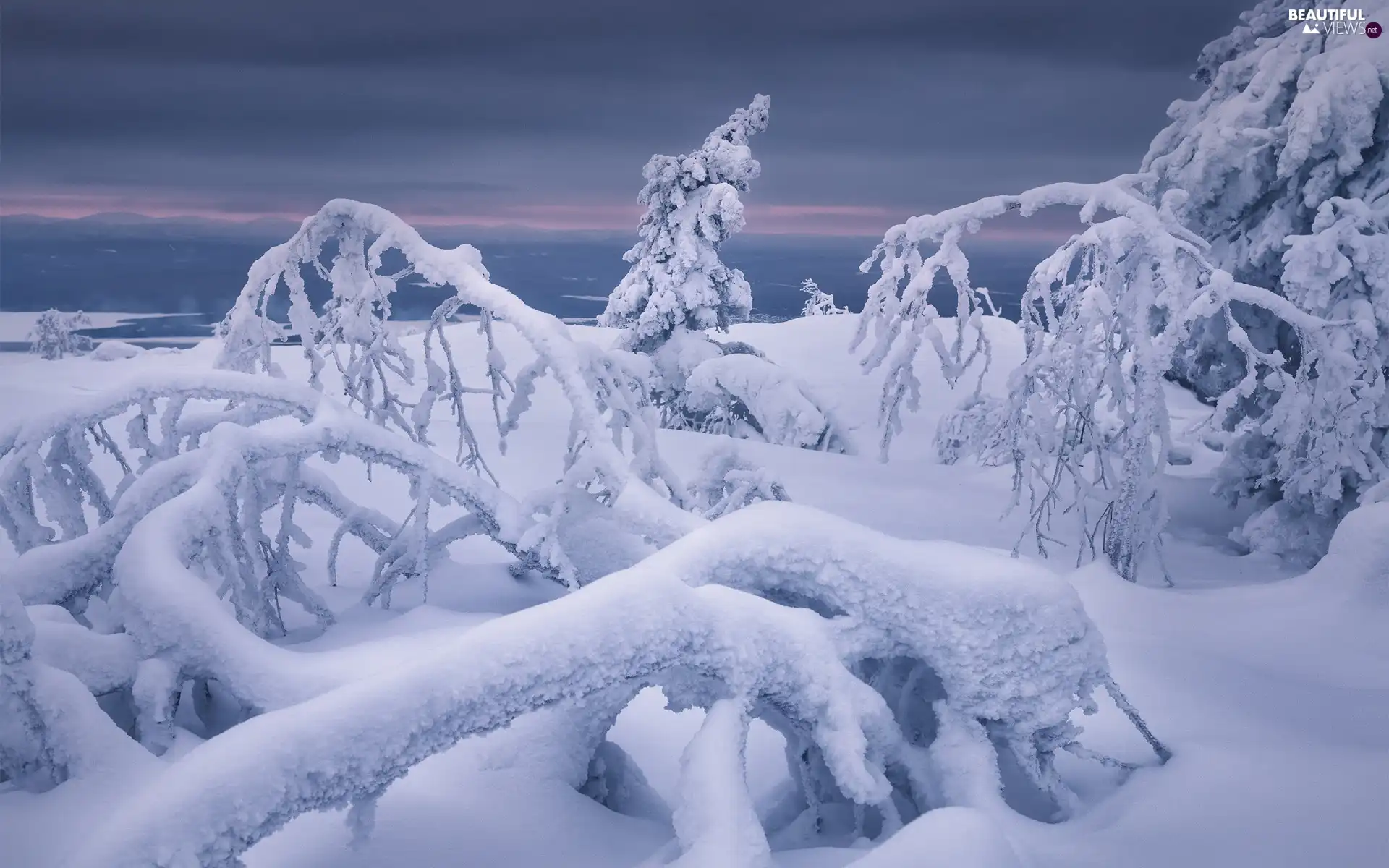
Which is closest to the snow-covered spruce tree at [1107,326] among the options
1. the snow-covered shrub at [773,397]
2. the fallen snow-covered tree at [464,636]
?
the fallen snow-covered tree at [464,636]

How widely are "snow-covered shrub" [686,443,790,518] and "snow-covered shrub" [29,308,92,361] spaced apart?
4.22m

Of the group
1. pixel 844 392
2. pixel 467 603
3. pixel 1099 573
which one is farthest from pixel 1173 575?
pixel 844 392

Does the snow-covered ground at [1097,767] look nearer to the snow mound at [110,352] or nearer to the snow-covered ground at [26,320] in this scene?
the snow-covered ground at [26,320]

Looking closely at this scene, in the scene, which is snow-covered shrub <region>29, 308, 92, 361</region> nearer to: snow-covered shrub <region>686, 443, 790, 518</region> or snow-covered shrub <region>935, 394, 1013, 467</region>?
snow-covered shrub <region>686, 443, 790, 518</region>

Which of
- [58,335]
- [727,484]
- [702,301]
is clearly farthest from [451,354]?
[702,301]

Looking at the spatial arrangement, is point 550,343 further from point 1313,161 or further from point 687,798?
point 1313,161

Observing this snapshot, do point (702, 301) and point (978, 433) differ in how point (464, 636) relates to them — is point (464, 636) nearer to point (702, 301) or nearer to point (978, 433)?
point (978, 433)

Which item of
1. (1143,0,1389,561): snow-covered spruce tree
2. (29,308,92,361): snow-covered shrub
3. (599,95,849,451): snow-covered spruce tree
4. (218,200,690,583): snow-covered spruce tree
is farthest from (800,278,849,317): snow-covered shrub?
(218,200,690,583): snow-covered spruce tree

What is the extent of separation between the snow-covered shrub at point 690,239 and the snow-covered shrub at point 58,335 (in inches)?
254

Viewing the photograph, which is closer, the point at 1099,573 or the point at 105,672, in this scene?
the point at 105,672

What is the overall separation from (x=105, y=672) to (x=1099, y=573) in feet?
16.5

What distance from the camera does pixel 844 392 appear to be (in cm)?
2069

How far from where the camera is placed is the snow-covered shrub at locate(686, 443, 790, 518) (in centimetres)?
455

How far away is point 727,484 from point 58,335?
19.7ft
